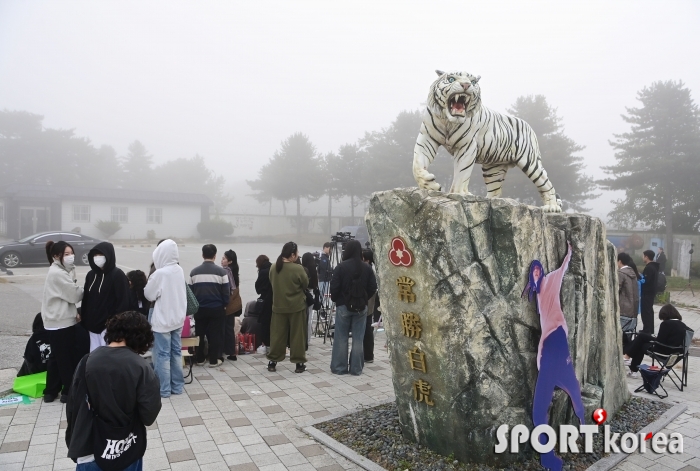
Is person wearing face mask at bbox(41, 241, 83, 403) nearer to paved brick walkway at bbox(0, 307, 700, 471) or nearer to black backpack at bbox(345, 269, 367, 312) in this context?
paved brick walkway at bbox(0, 307, 700, 471)

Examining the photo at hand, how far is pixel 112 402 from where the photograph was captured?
2498 mm

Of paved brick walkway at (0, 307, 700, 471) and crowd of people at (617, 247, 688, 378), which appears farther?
crowd of people at (617, 247, 688, 378)

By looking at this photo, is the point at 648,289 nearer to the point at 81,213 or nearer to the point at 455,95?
the point at 455,95

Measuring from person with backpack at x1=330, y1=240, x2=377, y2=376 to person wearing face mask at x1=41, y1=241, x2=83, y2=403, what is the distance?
299cm

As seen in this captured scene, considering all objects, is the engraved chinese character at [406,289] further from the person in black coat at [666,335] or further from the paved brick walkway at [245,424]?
the person in black coat at [666,335]

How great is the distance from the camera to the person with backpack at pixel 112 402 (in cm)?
251

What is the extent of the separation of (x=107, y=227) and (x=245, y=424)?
96.7 ft

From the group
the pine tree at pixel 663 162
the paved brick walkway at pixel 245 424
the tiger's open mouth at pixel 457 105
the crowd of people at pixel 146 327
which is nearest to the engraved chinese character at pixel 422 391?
the paved brick walkway at pixel 245 424

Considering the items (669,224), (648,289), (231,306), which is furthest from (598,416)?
(669,224)

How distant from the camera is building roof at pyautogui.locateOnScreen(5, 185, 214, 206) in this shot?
2823 cm

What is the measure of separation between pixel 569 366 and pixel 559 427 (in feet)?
1.97

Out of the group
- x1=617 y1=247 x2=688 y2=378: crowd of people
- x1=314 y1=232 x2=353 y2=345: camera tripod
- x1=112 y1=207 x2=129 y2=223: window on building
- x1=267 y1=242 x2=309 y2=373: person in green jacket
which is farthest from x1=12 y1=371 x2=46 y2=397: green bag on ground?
x1=112 y1=207 x2=129 y2=223: window on building

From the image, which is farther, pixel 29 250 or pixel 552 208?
pixel 29 250

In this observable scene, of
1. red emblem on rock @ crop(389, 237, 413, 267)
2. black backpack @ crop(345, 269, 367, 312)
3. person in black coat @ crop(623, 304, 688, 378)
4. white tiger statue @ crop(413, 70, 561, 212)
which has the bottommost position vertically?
person in black coat @ crop(623, 304, 688, 378)
